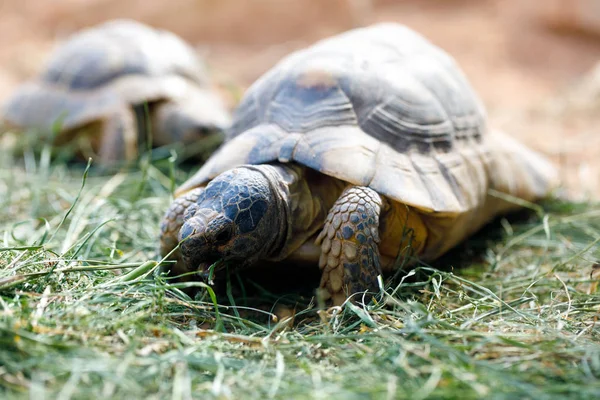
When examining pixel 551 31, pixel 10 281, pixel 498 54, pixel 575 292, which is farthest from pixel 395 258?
pixel 551 31

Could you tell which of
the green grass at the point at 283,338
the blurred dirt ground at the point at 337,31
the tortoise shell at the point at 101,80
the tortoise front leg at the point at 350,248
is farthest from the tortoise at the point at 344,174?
the blurred dirt ground at the point at 337,31

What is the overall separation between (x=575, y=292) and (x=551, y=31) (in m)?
9.59

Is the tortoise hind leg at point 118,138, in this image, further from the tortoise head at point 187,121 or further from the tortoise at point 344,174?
the tortoise at point 344,174

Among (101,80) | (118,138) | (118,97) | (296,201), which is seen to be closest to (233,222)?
(296,201)

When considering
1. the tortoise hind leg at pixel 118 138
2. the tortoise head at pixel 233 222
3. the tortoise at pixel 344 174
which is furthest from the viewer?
the tortoise hind leg at pixel 118 138

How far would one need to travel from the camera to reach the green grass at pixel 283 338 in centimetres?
184

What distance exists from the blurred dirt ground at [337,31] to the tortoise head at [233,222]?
19.5 feet

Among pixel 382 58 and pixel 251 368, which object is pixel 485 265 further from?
pixel 251 368

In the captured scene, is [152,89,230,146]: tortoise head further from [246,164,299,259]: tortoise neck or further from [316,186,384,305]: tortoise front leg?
[316,186,384,305]: tortoise front leg

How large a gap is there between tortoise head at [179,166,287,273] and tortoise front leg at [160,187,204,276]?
0.27 metres

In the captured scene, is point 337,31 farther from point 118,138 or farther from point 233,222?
point 233,222

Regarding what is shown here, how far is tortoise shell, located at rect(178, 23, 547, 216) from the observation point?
2861 mm

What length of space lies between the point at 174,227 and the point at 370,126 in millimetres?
994

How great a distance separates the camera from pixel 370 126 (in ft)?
9.94
